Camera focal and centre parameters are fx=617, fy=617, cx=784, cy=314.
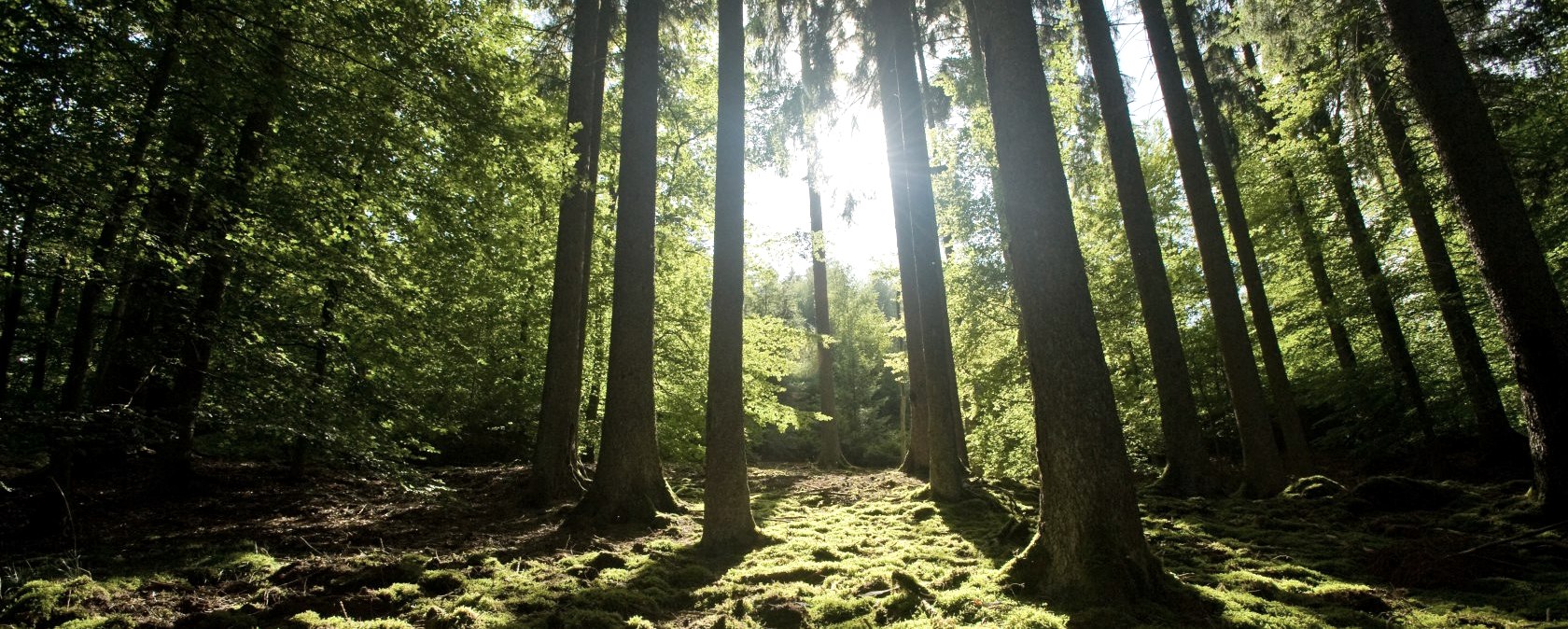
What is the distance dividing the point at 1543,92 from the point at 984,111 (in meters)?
7.58

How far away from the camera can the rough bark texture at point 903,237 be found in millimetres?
11047

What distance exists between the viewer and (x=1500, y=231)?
542 centimetres

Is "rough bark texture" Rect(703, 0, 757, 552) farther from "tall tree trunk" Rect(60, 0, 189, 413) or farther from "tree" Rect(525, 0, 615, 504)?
"tall tree trunk" Rect(60, 0, 189, 413)

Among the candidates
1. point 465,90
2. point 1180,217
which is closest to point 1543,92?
point 1180,217

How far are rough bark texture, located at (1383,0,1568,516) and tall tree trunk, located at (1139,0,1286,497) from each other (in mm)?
3231

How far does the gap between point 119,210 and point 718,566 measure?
5502mm

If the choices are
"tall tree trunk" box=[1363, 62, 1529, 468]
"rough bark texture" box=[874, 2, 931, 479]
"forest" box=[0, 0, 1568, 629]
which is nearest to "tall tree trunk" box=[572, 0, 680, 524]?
"forest" box=[0, 0, 1568, 629]

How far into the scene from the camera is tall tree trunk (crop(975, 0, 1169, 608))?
14.0 ft

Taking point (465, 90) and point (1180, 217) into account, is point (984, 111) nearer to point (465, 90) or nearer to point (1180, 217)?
point (1180, 217)

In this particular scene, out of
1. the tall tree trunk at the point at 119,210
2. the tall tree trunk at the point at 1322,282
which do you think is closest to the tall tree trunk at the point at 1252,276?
the tall tree trunk at the point at 1322,282

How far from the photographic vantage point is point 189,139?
639cm

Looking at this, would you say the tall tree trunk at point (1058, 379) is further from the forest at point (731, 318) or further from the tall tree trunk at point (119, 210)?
the tall tree trunk at point (119, 210)

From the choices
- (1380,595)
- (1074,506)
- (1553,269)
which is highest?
(1553,269)

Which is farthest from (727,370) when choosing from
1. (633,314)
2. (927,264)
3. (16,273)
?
(16,273)
